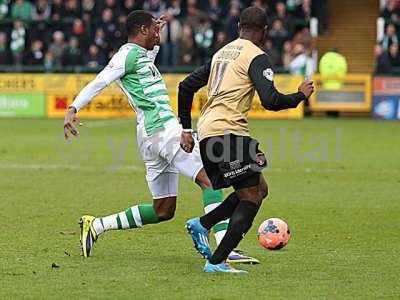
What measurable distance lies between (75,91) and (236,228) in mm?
21077

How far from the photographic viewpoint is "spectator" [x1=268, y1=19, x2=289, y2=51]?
31172 mm

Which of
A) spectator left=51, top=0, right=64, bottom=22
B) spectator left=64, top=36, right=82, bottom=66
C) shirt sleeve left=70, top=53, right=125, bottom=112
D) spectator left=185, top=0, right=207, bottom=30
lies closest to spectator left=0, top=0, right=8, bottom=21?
spectator left=51, top=0, right=64, bottom=22

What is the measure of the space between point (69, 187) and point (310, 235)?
5.00m

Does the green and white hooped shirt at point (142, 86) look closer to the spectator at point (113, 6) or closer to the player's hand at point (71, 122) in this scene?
the player's hand at point (71, 122)

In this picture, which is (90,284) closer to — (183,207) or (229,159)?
(229,159)

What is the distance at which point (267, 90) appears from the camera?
8023 mm

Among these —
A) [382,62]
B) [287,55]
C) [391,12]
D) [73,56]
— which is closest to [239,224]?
[382,62]

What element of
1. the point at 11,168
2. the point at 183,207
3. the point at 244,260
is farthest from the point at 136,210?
the point at 11,168

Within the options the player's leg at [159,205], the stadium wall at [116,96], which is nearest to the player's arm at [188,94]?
the player's leg at [159,205]

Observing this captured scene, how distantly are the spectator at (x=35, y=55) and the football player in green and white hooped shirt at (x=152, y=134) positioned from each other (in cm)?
2234

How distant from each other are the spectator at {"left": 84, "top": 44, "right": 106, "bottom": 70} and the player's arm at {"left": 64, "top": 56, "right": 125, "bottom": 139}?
21.6m

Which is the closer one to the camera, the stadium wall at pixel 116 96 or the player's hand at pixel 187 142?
the player's hand at pixel 187 142

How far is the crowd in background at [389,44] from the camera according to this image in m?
29.8

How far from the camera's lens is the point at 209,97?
27.9 ft
